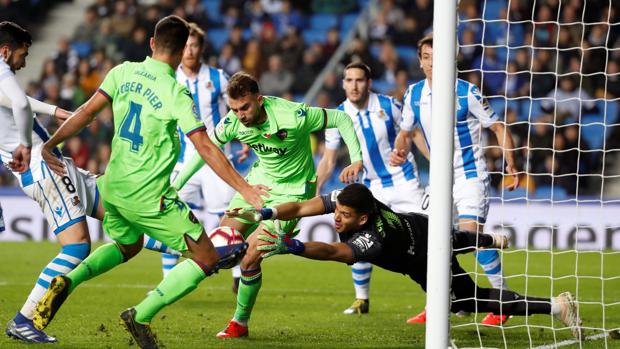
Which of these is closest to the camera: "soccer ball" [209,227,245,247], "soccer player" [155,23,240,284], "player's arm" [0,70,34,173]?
"player's arm" [0,70,34,173]

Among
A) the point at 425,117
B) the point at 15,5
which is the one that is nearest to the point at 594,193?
the point at 425,117

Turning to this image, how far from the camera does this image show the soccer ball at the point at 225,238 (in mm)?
6289

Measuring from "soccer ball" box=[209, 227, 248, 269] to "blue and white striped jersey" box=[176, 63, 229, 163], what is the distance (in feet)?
13.7

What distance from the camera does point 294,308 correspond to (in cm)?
926

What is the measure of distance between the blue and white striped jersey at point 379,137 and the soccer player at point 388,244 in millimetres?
2488

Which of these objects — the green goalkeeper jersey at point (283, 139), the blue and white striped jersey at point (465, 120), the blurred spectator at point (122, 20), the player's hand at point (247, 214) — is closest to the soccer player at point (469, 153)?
the blue and white striped jersey at point (465, 120)

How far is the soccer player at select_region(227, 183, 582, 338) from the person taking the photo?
243 inches

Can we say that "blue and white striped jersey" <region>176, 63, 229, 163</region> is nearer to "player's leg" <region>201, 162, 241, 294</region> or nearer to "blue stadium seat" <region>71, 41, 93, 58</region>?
"player's leg" <region>201, 162, 241, 294</region>

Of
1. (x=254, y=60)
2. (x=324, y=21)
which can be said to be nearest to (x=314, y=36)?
(x=324, y=21)

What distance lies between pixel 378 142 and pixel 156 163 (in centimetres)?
387

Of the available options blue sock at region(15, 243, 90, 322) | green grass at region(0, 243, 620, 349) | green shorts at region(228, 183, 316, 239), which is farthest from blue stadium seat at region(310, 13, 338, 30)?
blue sock at region(15, 243, 90, 322)

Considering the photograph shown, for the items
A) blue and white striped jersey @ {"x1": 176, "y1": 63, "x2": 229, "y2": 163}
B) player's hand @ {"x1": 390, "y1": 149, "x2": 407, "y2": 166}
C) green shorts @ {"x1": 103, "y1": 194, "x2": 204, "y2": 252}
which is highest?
blue and white striped jersey @ {"x1": 176, "y1": 63, "x2": 229, "y2": 163}

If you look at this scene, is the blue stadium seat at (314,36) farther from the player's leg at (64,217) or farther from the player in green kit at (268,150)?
the player's leg at (64,217)

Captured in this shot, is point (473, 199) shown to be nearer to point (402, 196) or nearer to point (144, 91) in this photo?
point (402, 196)
